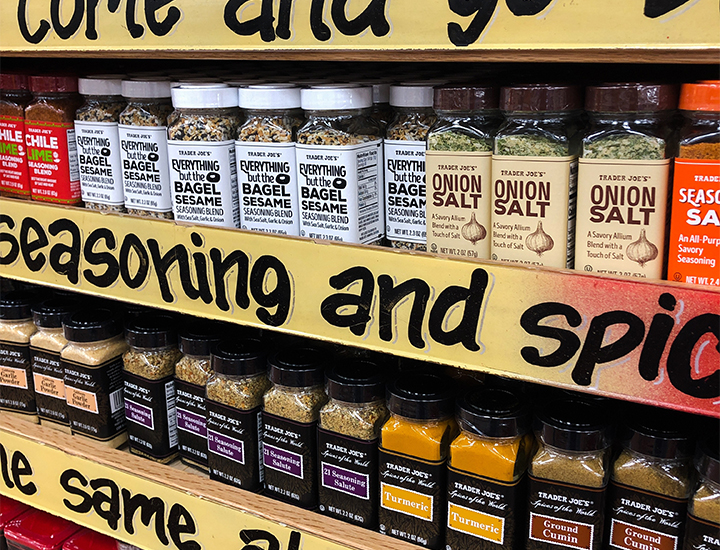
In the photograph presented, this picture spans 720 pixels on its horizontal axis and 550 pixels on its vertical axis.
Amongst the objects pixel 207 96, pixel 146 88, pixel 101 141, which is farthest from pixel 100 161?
pixel 207 96

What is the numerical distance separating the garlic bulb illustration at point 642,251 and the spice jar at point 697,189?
0.02 meters

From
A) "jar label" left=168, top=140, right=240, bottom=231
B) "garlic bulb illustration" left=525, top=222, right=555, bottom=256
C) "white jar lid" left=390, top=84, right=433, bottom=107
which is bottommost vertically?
"garlic bulb illustration" left=525, top=222, right=555, bottom=256

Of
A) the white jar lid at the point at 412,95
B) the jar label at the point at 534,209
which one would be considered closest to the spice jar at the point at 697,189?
the jar label at the point at 534,209

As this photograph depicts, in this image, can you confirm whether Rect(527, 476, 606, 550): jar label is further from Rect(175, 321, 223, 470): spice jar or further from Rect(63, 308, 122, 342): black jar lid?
Rect(63, 308, 122, 342): black jar lid

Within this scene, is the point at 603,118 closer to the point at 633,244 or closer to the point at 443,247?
the point at 633,244

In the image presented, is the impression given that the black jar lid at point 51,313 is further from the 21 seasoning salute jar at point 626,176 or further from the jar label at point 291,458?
the 21 seasoning salute jar at point 626,176

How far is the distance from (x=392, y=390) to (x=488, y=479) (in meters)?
0.18

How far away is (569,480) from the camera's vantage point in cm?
85

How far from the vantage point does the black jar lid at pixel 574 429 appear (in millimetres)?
837

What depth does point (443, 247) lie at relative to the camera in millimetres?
874

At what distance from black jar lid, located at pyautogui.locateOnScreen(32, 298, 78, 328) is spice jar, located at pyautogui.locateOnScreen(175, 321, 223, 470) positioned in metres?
0.27

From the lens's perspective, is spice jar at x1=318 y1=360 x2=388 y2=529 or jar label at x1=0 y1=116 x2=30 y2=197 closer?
spice jar at x1=318 y1=360 x2=388 y2=529

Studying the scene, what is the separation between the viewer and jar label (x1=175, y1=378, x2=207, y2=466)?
1.18m

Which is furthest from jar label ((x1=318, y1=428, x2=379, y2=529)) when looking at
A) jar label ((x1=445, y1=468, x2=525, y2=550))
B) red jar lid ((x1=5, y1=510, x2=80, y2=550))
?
red jar lid ((x1=5, y1=510, x2=80, y2=550))
